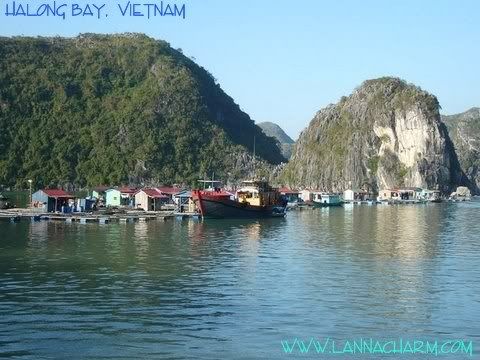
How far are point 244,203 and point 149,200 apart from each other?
53.9 feet

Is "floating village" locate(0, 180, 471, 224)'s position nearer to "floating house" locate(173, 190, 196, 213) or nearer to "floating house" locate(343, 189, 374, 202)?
"floating house" locate(173, 190, 196, 213)

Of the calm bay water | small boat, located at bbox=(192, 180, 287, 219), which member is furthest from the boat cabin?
the calm bay water

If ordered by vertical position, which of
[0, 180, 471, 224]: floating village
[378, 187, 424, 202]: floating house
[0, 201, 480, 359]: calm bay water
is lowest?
[0, 201, 480, 359]: calm bay water

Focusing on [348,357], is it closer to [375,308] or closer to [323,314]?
[323,314]

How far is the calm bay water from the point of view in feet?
72.3

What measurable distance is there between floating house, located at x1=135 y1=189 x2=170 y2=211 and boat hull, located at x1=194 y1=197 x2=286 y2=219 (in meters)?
10.5

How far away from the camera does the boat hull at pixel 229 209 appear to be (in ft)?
272

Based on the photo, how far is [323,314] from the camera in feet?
84.8

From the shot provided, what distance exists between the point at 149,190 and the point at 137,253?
5602cm

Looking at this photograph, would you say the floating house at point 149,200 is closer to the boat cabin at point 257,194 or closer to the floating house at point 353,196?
the boat cabin at point 257,194

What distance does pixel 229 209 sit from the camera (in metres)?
85.0

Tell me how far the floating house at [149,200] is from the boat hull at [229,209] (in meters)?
10.5

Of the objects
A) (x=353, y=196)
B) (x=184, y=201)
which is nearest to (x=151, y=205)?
(x=184, y=201)

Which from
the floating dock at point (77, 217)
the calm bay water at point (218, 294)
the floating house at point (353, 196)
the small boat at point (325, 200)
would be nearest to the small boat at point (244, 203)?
the floating dock at point (77, 217)
